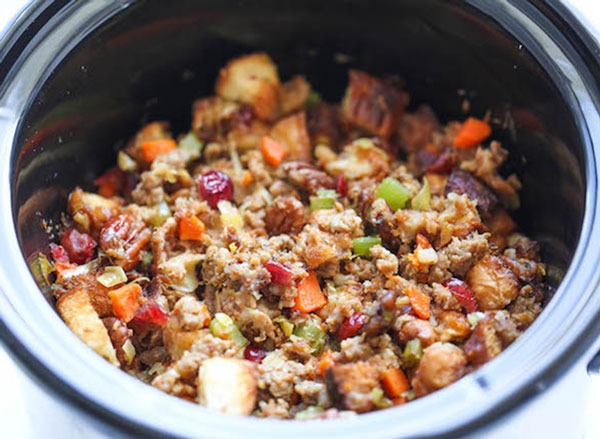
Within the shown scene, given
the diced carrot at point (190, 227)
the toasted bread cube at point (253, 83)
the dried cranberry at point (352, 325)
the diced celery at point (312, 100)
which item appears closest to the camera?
the dried cranberry at point (352, 325)

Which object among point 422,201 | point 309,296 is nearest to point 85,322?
point 309,296

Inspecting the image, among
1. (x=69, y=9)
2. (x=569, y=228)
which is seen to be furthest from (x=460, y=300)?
(x=69, y=9)

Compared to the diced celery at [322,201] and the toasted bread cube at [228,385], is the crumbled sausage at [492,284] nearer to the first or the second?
the diced celery at [322,201]

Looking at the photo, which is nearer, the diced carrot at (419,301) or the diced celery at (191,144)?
the diced carrot at (419,301)

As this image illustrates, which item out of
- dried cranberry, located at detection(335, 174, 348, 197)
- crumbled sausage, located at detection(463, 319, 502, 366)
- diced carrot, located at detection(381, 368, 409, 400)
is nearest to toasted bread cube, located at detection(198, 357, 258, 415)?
diced carrot, located at detection(381, 368, 409, 400)

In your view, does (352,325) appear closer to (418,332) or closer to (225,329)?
(418,332)

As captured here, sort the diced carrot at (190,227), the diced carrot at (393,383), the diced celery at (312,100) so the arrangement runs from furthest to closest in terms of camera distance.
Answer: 1. the diced celery at (312,100)
2. the diced carrot at (190,227)
3. the diced carrot at (393,383)

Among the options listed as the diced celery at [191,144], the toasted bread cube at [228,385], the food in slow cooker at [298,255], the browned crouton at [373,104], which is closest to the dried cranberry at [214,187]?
the food in slow cooker at [298,255]
